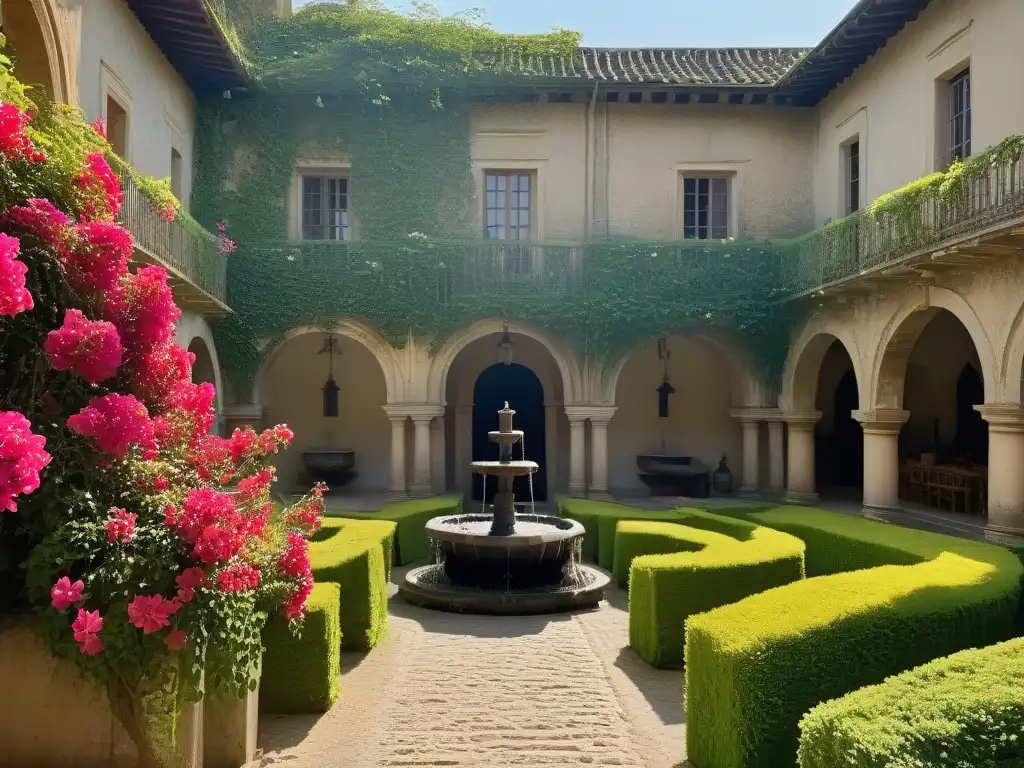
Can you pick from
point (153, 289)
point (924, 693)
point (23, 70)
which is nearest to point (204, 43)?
point (23, 70)

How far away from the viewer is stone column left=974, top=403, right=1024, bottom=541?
454 inches

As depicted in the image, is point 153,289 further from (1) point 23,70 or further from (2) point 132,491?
(1) point 23,70

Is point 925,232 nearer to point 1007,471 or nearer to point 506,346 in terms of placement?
point 1007,471

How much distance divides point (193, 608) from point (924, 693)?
383 cm

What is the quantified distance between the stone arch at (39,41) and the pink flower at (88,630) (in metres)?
8.76

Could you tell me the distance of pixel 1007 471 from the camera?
11711mm

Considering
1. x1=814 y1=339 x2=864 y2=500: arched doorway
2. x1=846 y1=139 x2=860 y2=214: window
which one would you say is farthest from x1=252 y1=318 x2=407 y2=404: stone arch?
x1=814 y1=339 x2=864 y2=500: arched doorway

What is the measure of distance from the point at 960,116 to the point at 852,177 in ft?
13.5

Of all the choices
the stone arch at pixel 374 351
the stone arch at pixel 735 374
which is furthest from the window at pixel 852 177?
the stone arch at pixel 374 351

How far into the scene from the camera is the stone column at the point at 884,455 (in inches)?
595

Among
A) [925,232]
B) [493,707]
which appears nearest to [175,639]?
[493,707]

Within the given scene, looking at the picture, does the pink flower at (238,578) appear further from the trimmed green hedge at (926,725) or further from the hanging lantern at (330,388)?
the hanging lantern at (330,388)

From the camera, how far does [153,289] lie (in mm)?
5328

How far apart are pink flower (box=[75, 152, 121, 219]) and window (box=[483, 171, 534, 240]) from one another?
14131mm
